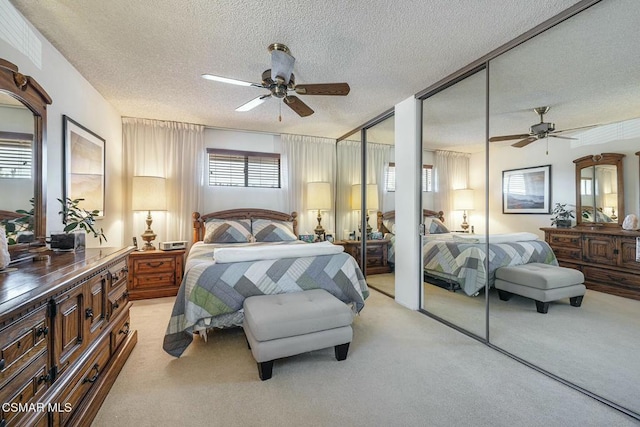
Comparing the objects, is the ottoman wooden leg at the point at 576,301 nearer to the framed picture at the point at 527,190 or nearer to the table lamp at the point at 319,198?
the framed picture at the point at 527,190

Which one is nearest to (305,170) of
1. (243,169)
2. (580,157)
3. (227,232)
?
(243,169)

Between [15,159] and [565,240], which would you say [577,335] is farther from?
[15,159]

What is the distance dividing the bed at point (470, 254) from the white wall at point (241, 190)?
2.62 metres

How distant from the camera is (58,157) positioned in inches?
90.4

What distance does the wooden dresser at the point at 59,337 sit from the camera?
93 cm

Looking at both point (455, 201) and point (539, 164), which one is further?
point (455, 201)

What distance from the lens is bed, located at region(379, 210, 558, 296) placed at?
2348 mm

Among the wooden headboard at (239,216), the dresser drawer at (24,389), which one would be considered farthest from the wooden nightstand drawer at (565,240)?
the wooden headboard at (239,216)

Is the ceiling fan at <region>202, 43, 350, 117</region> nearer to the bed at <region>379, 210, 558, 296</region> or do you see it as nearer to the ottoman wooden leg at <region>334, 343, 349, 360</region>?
the bed at <region>379, 210, 558, 296</region>

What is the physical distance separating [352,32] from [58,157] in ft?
8.59

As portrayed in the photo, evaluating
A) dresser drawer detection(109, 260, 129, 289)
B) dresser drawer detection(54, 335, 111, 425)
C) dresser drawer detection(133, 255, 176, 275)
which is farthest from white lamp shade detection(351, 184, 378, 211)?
dresser drawer detection(54, 335, 111, 425)

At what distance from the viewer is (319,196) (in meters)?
4.67

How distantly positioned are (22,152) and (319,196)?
137 inches

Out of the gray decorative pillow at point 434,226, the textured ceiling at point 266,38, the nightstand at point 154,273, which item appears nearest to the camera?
the textured ceiling at point 266,38
